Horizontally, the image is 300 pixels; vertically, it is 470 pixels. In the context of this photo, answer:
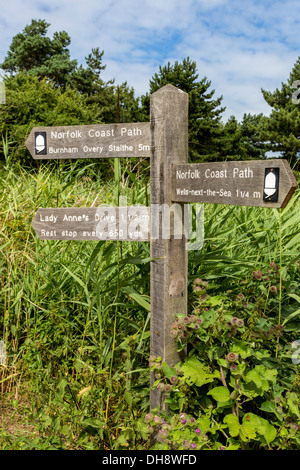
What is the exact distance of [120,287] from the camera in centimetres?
214

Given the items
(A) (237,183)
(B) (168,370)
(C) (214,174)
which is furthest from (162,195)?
(B) (168,370)

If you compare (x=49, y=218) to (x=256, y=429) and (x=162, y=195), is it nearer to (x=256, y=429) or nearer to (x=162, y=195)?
(x=162, y=195)

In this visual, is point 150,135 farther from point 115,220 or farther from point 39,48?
point 39,48

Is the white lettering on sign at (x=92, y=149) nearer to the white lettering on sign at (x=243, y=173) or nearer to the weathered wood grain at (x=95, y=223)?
the weathered wood grain at (x=95, y=223)

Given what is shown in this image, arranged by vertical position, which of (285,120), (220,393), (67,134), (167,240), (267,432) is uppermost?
(285,120)

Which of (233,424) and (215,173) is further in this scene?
(215,173)

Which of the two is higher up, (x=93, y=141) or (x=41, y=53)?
(x=41, y=53)

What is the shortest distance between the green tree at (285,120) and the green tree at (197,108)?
10.3 feet

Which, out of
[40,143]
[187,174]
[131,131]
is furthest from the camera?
[40,143]

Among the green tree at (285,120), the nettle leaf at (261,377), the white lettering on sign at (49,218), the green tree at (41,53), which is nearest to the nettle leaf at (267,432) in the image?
the nettle leaf at (261,377)

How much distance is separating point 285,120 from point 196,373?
2721 centimetres

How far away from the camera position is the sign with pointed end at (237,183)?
1.55 metres

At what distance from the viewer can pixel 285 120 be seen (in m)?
26.5

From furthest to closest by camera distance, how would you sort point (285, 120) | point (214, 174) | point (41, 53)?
point (41, 53) < point (285, 120) < point (214, 174)
